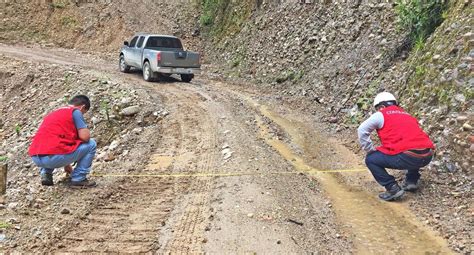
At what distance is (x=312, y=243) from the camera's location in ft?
16.7

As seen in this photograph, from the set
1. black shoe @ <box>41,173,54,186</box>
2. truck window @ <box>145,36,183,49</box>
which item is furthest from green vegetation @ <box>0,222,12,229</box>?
truck window @ <box>145,36,183,49</box>

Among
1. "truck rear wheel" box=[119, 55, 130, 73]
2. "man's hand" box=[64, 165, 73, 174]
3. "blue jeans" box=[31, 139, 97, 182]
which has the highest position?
Answer: "blue jeans" box=[31, 139, 97, 182]

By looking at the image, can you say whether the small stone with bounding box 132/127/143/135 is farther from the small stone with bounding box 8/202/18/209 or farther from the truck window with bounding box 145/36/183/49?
the truck window with bounding box 145/36/183/49

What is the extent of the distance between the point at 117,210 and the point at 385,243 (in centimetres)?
330

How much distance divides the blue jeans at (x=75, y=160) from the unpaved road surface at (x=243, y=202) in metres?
0.32

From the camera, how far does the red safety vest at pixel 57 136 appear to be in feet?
22.0

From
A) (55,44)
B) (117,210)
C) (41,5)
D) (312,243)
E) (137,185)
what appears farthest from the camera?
(41,5)

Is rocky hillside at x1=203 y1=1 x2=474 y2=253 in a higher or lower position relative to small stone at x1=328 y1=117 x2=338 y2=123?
higher

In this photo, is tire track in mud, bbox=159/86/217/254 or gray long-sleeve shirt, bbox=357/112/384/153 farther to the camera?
gray long-sleeve shirt, bbox=357/112/384/153

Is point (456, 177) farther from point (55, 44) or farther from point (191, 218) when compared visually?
point (55, 44)

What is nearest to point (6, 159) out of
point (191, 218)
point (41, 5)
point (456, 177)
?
point (191, 218)

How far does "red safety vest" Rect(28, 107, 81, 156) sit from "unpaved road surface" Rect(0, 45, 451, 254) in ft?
2.21

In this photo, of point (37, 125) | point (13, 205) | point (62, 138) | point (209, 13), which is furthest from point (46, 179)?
point (209, 13)

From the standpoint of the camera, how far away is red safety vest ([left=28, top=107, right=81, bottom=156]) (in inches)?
264
